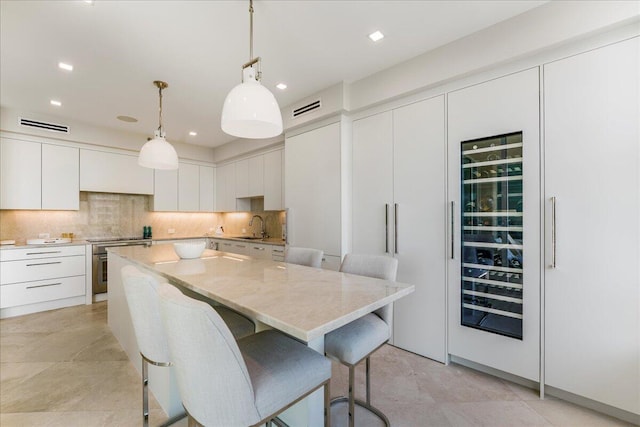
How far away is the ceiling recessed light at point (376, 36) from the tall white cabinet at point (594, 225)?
1.19m

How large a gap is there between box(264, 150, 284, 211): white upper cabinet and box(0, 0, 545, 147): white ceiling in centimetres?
119

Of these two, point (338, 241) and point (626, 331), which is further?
point (338, 241)

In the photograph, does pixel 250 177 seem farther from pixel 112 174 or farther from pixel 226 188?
pixel 112 174

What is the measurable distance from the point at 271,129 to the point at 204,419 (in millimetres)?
1518

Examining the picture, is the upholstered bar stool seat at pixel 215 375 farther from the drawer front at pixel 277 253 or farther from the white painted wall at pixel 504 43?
the drawer front at pixel 277 253

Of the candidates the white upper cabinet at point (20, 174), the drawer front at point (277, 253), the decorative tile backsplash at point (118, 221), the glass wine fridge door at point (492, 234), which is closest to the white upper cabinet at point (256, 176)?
the decorative tile backsplash at point (118, 221)

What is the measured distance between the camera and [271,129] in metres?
1.85

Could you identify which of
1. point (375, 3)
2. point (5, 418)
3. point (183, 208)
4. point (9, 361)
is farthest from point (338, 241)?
point (183, 208)

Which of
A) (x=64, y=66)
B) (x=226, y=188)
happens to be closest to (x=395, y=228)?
(x=64, y=66)

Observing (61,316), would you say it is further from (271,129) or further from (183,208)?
(271,129)

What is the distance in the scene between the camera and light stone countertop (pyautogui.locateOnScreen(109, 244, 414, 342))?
3.29 feet

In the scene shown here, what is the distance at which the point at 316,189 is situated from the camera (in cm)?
334

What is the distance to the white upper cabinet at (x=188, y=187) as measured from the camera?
17.6ft

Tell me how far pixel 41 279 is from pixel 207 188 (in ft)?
9.14
